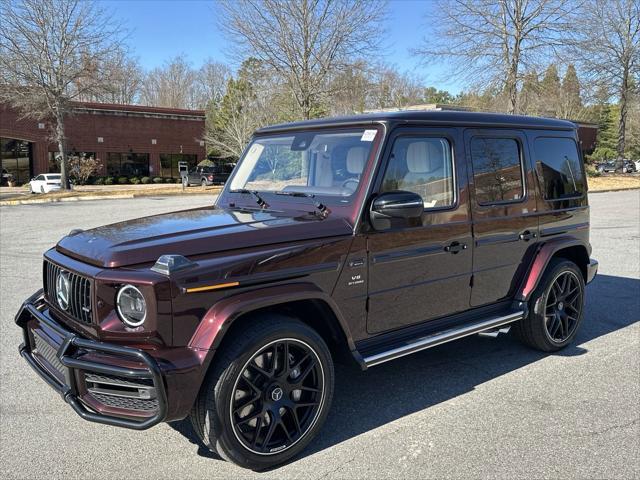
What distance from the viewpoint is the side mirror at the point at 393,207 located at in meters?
3.44

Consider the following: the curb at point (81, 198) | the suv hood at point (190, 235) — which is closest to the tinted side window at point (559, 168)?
the suv hood at point (190, 235)

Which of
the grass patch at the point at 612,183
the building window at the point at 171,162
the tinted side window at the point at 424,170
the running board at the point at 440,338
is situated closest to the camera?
the running board at the point at 440,338

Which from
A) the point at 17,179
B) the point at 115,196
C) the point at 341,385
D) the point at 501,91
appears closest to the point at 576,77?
the point at 501,91

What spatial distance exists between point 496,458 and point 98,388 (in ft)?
7.52

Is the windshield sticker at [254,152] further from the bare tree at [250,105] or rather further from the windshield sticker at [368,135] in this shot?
the bare tree at [250,105]

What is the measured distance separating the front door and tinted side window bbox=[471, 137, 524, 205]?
0.20 meters

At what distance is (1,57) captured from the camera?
24.7 meters

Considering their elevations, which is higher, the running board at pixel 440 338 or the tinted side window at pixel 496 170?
the tinted side window at pixel 496 170

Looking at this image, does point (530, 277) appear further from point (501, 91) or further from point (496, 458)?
point (501, 91)

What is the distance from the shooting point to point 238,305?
2938 millimetres

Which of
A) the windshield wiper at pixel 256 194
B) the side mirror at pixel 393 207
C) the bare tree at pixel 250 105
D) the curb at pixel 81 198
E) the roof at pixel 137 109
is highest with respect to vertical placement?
the roof at pixel 137 109

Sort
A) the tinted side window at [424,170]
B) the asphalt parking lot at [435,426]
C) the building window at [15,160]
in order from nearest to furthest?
the asphalt parking lot at [435,426] < the tinted side window at [424,170] < the building window at [15,160]

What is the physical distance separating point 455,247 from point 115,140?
4612cm

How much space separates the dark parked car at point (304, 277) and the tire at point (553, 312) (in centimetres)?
2
